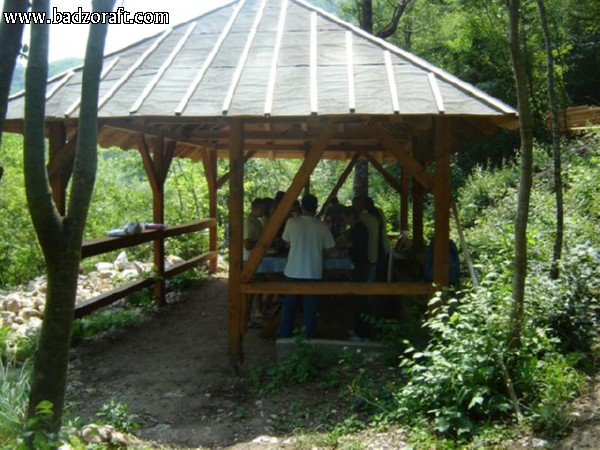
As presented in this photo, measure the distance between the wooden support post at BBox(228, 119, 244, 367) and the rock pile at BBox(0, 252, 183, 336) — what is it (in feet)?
9.59

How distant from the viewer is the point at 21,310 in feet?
30.3

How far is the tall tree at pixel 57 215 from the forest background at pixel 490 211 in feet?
9.18

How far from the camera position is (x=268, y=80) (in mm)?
6723

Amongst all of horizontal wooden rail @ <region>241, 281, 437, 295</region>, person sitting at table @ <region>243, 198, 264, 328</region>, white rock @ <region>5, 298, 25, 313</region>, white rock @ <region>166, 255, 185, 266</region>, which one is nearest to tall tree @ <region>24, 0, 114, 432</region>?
horizontal wooden rail @ <region>241, 281, 437, 295</region>

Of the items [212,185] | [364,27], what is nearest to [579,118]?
[364,27]

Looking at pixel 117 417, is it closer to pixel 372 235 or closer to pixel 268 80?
pixel 268 80

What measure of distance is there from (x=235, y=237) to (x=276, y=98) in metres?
1.66

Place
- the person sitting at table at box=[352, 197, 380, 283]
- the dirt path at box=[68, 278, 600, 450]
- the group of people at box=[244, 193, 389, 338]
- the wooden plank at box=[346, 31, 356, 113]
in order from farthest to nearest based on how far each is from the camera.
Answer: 1. the person sitting at table at box=[352, 197, 380, 283]
2. the group of people at box=[244, 193, 389, 338]
3. the wooden plank at box=[346, 31, 356, 113]
4. the dirt path at box=[68, 278, 600, 450]

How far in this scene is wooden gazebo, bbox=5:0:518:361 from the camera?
612cm

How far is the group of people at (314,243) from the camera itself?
7.02m

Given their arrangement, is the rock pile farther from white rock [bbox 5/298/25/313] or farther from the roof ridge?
the roof ridge

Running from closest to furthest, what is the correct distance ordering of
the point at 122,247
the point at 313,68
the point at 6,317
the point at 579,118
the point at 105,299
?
the point at 313,68 < the point at 122,247 < the point at 105,299 < the point at 6,317 < the point at 579,118

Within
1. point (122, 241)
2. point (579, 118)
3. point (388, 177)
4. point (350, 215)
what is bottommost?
point (122, 241)

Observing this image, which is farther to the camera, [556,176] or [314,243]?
[314,243]
